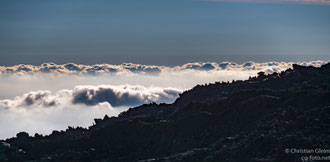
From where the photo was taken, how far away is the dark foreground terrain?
461ft

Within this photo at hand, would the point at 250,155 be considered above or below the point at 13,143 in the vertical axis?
below

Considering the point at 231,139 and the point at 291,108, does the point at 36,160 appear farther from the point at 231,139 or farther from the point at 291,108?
the point at 291,108

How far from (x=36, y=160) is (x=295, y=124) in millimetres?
80231

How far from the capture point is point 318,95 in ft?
550

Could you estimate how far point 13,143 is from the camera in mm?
171875

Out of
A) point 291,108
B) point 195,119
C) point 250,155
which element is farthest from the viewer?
point 195,119

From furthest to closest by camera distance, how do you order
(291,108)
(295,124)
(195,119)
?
(195,119) < (291,108) < (295,124)

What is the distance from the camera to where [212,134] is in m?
167

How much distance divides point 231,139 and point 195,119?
95.2 ft

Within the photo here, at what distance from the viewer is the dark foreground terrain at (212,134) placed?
14062cm

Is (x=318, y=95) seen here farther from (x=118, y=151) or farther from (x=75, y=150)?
(x=75, y=150)

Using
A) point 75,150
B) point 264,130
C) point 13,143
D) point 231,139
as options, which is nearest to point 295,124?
point 264,130

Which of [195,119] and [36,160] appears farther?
[195,119]

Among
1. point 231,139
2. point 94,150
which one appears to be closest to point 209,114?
point 231,139
